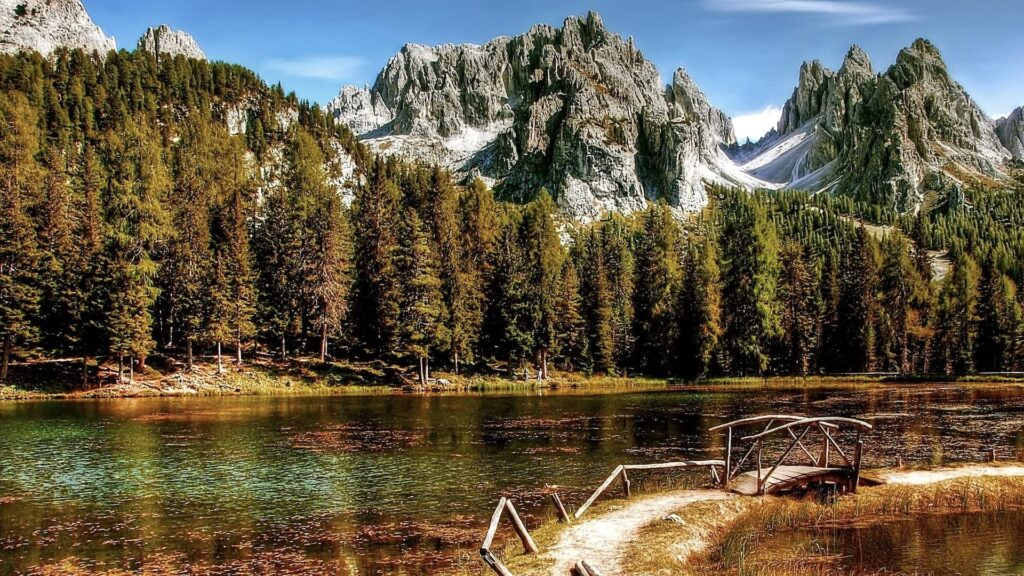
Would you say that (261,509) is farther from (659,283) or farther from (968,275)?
(968,275)

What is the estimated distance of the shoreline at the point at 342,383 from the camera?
69.7 meters

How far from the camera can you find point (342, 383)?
3174 inches

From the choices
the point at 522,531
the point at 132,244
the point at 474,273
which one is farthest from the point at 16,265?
the point at 522,531

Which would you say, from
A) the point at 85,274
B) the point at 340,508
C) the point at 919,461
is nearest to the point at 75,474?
the point at 340,508

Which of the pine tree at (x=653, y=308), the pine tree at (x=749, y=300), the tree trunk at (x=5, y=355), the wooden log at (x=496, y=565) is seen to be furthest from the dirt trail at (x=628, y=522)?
the tree trunk at (x=5, y=355)

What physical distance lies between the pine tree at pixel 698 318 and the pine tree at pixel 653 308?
1897 mm

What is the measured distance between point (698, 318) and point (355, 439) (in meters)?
64.1

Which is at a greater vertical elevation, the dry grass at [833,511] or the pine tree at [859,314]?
the pine tree at [859,314]

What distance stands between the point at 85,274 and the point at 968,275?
125105mm

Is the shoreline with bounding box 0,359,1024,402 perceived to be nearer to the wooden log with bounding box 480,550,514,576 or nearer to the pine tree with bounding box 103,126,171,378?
the pine tree with bounding box 103,126,171,378

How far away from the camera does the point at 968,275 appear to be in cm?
10781

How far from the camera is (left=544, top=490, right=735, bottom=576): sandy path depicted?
1580cm

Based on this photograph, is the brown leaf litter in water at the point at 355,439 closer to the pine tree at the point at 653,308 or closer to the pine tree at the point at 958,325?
the pine tree at the point at 653,308

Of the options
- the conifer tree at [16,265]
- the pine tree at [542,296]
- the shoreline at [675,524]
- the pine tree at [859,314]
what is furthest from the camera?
the pine tree at [859,314]
